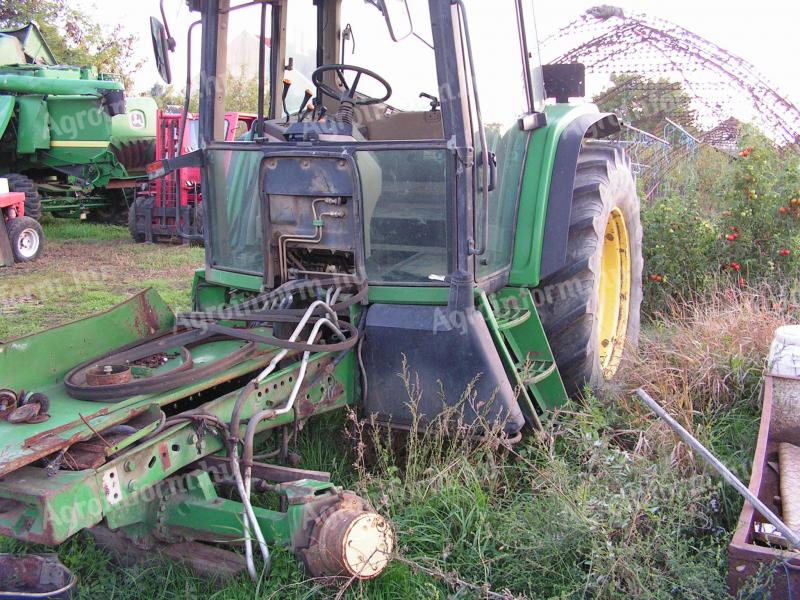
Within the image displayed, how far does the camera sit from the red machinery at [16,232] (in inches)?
367

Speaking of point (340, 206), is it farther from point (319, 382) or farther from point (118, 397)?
point (118, 397)

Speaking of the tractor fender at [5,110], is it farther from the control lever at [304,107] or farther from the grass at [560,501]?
the grass at [560,501]

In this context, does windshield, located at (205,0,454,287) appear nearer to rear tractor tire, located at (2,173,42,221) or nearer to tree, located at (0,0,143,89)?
rear tractor tire, located at (2,173,42,221)

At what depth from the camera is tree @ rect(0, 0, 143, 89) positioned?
63.8 feet

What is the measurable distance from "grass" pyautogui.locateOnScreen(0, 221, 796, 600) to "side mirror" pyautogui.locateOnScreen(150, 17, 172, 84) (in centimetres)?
167

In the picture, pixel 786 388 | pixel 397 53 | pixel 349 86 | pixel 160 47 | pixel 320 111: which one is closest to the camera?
pixel 160 47

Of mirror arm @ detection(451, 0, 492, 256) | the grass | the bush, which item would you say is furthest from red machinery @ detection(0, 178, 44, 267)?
mirror arm @ detection(451, 0, 492, 256)

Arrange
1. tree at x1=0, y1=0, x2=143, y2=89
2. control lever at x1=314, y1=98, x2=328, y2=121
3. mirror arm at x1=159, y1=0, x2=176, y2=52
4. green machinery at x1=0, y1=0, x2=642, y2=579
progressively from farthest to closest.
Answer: tree at x1=0, y1=0, x2=143, y2=89 < control lever at x1=314, y1=98, x2=328, y2=121 < mirror arm at x1=159, y1=0, x2=176, y2=52 < green machinery at x1=0, y1=0, x2=642, y2=579

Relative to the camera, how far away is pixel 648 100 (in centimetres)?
1178

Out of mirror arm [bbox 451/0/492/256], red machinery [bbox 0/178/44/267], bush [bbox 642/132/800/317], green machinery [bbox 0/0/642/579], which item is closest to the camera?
green machinery [bbox 0/0/642/579]

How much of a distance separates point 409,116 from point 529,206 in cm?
85

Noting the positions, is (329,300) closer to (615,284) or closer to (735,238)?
(615,284)

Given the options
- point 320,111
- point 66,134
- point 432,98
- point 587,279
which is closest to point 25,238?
point 66,134

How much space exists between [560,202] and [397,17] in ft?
3.67
